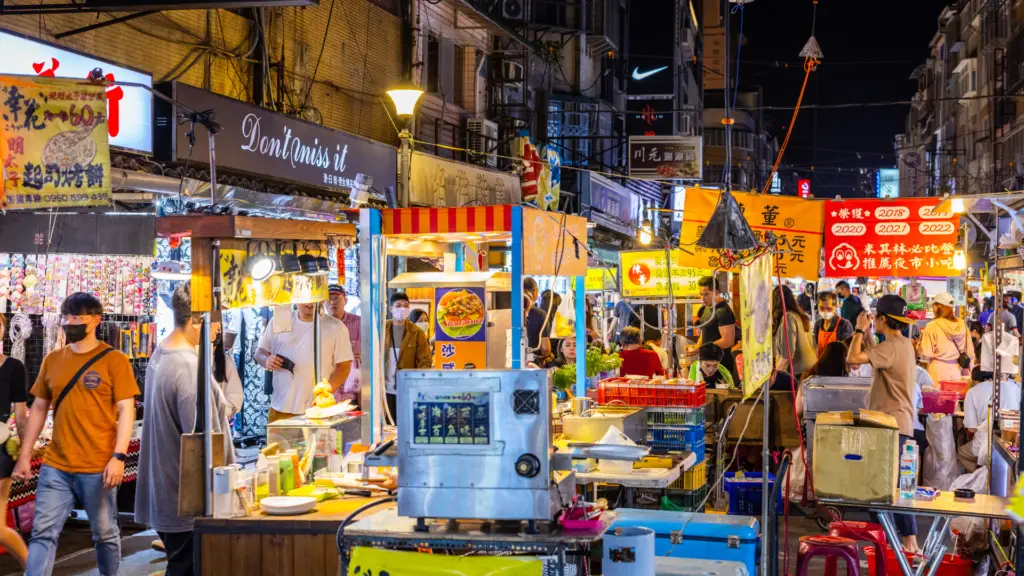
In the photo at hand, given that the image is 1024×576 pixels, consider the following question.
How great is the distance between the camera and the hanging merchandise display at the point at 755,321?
20.8ft

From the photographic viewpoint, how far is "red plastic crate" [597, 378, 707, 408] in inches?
358

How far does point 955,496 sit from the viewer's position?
7246mm

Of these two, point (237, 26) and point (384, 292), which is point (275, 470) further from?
point (237, 26)

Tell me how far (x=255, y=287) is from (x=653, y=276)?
1131 centimetres

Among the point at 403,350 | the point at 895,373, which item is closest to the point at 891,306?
the point at 895,373

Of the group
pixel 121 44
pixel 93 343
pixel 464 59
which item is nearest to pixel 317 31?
pixel 121 44

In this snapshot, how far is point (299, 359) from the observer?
10.1 metres

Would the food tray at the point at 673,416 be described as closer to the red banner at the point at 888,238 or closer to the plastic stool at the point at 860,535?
the plastic stool at the point at 860,535

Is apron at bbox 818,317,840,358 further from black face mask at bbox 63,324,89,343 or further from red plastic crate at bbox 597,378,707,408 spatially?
black face mask at bbox 63,324,89,343

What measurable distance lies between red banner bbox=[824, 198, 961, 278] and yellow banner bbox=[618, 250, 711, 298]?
9.51 ft

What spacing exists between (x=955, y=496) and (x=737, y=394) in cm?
543

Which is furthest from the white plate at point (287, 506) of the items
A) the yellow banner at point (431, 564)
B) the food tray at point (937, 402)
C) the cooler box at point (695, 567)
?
the food tray at point (937, 402)

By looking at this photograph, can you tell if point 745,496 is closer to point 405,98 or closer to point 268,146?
point 405,98

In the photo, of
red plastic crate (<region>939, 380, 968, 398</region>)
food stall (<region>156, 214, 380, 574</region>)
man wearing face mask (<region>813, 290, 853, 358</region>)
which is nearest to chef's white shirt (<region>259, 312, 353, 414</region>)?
food stall (<region>156, 214, 380, 574</region>)
